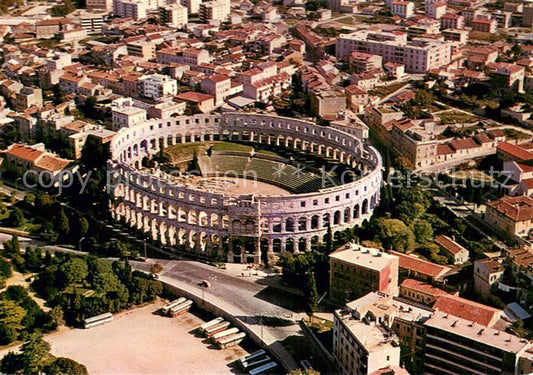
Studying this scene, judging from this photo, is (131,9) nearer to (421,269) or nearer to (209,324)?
(421,269)

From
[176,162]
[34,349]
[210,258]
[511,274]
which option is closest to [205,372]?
[34,349]

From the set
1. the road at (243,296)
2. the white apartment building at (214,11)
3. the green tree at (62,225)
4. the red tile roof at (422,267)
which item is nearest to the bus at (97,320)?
the road at (243,296)

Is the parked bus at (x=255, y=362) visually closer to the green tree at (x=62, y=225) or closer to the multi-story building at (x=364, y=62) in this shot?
the green tree at (x=62, y=225)

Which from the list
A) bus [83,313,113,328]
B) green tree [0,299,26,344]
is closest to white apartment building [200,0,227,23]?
bus [83,313,113,328]

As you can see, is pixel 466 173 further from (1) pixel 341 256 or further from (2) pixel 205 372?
(2) pixel 205 372

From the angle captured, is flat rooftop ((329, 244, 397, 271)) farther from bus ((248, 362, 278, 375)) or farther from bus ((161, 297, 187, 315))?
bus ((161, 297, 187, 315))

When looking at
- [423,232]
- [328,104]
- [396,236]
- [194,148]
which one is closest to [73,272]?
[396,236]
